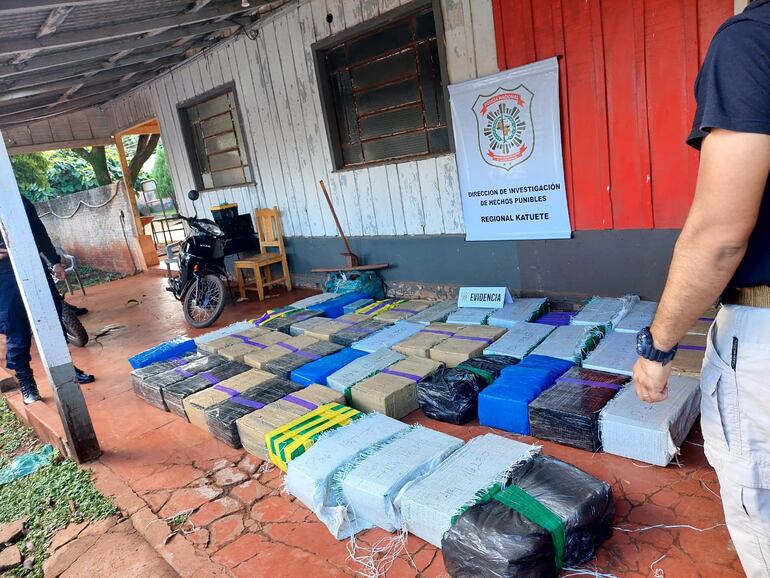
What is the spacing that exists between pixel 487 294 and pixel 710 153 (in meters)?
3.26

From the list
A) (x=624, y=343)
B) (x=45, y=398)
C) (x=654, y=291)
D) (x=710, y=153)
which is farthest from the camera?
(x=45, y=398)

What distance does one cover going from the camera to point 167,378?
3664 millimetres

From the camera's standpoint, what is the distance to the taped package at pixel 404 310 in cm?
424

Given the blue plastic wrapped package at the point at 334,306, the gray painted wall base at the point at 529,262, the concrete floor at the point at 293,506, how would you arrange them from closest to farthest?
the concrete floor at the point at 293,506 → the gray painted wall base at the point at 529,262 → the blue plastic wrapped package at the point at 334,306

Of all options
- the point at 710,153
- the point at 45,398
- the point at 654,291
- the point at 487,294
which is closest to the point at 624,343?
the point at 654,291

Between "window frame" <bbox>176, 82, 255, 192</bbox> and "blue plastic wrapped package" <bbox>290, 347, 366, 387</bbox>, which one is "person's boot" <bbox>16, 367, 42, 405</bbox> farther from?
"window frame" <bbox>176, 82, 255, 192</bbox>

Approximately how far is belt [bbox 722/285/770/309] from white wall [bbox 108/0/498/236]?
325 centimetres

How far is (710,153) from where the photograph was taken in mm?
960

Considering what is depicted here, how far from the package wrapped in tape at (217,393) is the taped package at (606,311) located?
81.9 inches

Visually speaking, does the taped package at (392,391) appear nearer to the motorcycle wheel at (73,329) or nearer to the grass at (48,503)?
the grass at (48,503)

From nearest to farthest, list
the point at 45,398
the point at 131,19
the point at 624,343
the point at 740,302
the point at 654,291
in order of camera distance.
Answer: the point at 740,302, the point at 624,343, the point at 654,291, the point at 45,398, the point at 131,19

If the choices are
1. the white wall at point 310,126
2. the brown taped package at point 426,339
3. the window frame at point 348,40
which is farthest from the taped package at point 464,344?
the window frame at point 348,40

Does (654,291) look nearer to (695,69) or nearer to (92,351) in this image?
(695,69)

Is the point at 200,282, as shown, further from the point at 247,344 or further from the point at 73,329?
the point at 247,344
